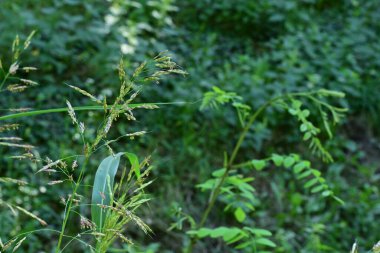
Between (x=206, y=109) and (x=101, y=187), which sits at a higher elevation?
(x=101, y=187)

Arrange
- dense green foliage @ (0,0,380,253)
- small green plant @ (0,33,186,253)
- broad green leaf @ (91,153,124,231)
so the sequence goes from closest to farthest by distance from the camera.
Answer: small green plant @ (0,33,186,253), broad green leaf @ (91,153,124,231), dense green foliage @ (0,0,380,253)

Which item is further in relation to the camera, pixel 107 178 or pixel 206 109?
pixel 206 109

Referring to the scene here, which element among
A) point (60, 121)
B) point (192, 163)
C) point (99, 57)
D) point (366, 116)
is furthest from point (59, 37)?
point (366, 116)

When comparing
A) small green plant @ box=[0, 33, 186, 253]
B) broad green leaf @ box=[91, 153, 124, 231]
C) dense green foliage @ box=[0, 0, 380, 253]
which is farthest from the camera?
dense green foliage @ box=[0, 0, 380, 253]

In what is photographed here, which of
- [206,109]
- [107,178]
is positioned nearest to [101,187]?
[107,178]

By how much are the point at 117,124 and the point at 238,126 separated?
0.80m

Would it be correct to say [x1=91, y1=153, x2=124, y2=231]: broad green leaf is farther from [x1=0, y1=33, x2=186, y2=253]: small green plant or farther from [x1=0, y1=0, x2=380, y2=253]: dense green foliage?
[x1=0, y1=0, x2=380, y2=253]: dense green foliage

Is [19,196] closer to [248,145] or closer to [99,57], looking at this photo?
[99,57]

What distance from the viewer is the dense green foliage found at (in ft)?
13.0

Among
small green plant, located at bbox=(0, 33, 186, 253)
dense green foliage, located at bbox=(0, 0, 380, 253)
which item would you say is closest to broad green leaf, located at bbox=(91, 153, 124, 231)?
small green plant, located at bbox=(0, 33, 186, 253)

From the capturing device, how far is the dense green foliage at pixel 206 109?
3947mm

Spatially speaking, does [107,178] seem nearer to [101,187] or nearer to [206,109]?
[101,187]

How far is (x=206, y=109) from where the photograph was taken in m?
4.46

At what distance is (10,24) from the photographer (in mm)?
4570
